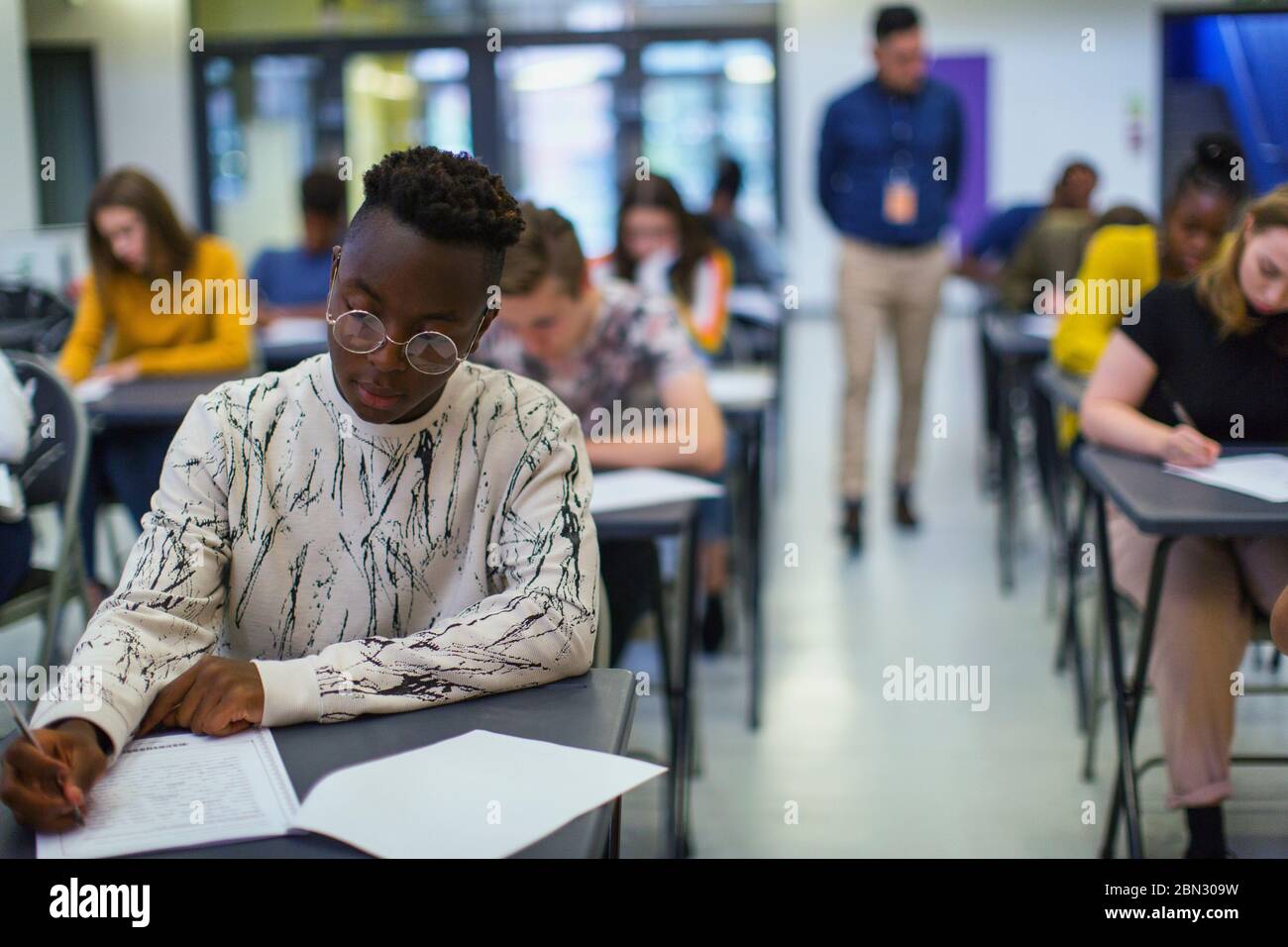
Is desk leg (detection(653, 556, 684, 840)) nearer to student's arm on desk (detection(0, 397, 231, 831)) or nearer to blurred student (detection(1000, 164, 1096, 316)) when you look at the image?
student's arm on desk (detection(0, 397, 231, 831))

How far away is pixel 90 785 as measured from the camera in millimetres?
1037

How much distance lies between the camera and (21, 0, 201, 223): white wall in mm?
10703

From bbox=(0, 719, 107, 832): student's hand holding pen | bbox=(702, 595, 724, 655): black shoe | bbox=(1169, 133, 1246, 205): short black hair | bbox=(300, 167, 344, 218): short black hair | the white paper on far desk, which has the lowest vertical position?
bbox=(702, 595, 724, 655): black shoe

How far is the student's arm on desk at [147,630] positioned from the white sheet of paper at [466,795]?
0.20m

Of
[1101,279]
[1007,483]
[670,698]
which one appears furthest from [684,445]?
[1007,483]

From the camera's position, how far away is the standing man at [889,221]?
4711mm

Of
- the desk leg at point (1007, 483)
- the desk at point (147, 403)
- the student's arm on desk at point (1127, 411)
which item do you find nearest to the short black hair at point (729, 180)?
the desk leg at point (1007, 483)

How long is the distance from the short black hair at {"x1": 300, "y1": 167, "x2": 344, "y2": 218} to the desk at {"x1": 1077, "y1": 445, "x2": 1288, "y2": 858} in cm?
367

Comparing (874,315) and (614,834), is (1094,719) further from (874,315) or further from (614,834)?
(874,315)

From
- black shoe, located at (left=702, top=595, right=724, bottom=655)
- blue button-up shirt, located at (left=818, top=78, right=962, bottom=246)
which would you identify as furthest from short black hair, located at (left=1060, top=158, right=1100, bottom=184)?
black shoe, located at (left=702, top=595, right=724, bottom=655)

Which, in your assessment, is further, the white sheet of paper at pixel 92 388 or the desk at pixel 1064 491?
the white sheet of paper at pixel 92 388

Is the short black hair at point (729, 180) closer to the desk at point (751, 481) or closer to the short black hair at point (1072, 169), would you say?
the short black hair at point (1072, 169)
